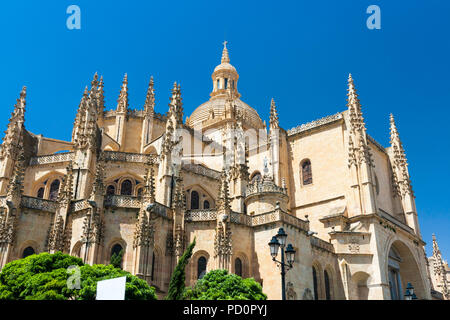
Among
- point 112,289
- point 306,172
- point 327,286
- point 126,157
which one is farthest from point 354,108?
point 112,289

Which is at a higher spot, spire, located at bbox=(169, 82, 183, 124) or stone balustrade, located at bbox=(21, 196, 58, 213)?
spire, located at bbox=(169, 82, 183, 124)

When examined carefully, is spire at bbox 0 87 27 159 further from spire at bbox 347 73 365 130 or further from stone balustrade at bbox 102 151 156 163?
spire at bbox 347 73 365 130

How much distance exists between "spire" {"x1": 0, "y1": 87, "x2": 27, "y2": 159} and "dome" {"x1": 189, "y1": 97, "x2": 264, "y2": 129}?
924 inches

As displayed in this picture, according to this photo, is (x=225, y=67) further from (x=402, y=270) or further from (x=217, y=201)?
(x=217, y=201)

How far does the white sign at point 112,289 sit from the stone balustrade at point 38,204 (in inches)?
834

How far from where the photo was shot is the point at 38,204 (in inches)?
1084

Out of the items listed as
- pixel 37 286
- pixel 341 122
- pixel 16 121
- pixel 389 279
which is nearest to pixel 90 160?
pixel 16 121

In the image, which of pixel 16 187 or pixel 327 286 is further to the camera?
pixel 327 286

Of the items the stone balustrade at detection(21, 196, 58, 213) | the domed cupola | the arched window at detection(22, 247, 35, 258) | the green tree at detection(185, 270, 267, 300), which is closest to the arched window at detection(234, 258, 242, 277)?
the green tree at detection(185, 270, 267, 300)

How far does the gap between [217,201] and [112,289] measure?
73.2ft

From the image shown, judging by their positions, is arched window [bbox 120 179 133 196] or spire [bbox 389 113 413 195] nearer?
arched window [bbox 120 179 133 196]

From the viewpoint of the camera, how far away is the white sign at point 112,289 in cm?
772

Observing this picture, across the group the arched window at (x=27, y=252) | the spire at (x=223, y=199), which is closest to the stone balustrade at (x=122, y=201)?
the spire at (x=223, y=199)

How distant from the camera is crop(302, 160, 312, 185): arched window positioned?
1554 inches
